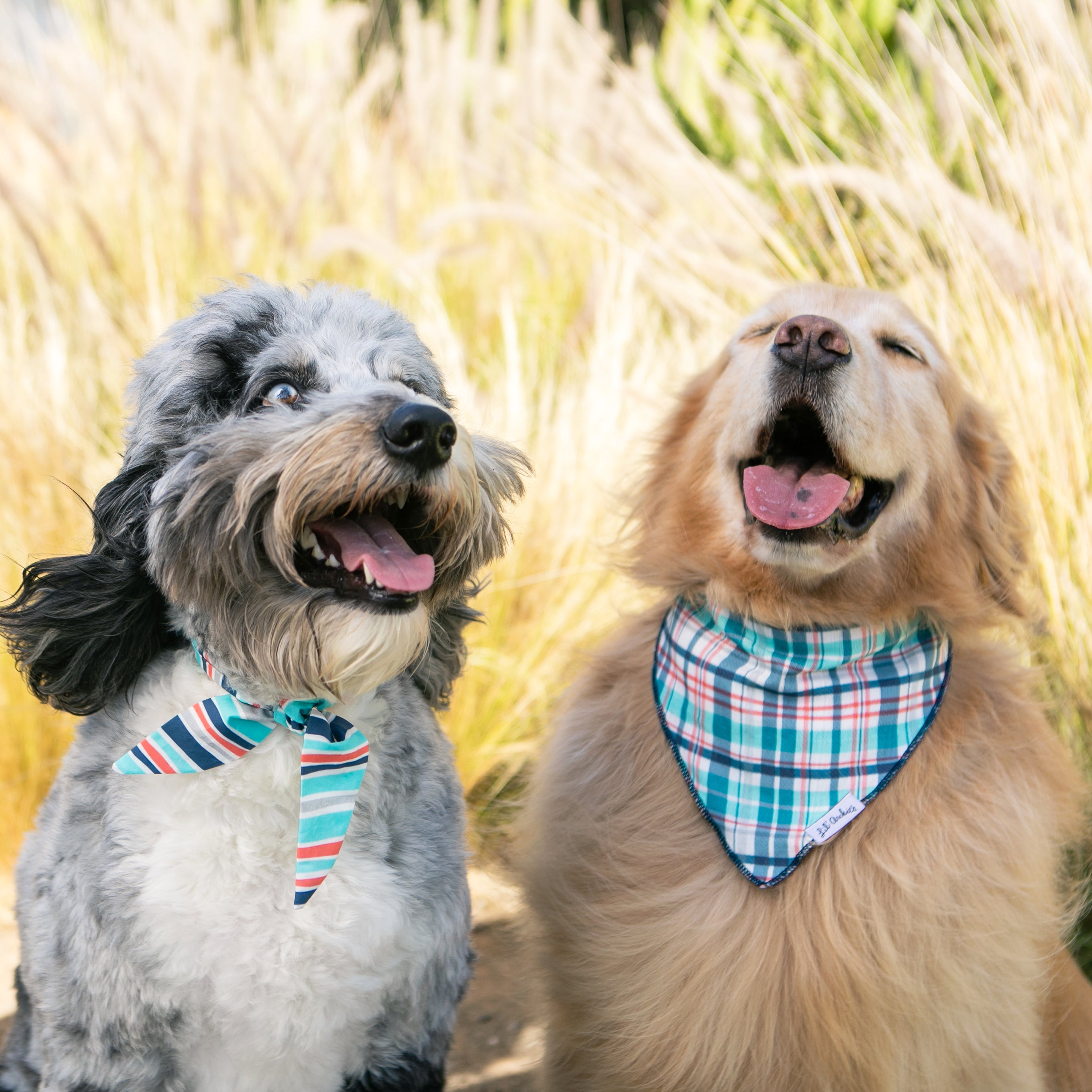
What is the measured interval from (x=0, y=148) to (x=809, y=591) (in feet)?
15.0

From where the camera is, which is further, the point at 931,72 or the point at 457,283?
the point at 457,283

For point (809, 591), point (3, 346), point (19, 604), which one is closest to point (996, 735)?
point (809, 591)

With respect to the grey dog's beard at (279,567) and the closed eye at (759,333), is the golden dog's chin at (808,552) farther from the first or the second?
the grey dog's beard at (279,567)

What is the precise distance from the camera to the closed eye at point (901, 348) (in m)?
2.31

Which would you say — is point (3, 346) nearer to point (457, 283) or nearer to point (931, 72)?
point (457, 283)

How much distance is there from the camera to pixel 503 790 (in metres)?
3.82

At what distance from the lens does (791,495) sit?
2.14m

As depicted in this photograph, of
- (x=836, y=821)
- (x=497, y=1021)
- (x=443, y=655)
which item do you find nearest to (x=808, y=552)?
(x=836, y=821)

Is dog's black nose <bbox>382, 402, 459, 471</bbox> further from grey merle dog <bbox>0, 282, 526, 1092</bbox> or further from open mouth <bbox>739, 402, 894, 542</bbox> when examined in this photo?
open mouth <bbox>739, 402, 894, 542</bbox>

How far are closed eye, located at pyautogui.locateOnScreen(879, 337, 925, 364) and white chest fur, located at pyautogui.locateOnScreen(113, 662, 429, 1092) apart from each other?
148 centimetres

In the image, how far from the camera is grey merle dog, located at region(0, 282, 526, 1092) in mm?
1659

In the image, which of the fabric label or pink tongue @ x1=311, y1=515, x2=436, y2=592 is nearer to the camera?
pink tongue @ x1=311, y1=515, x2=436, y2=592

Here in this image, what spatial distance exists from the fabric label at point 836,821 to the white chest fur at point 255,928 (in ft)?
2.74

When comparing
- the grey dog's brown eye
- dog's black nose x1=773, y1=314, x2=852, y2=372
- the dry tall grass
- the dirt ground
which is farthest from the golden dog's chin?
the dirt ground
